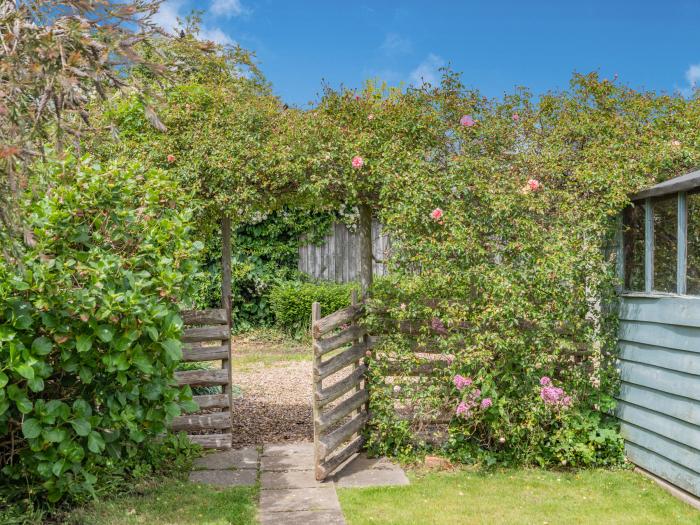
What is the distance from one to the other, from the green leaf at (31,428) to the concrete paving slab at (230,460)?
1649 millimetres

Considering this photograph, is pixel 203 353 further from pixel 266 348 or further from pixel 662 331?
pixel 266 348

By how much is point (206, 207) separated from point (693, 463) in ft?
14.3

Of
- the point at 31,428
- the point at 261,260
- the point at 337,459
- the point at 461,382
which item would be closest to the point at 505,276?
the point at 461,382

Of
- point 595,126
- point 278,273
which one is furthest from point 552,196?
point 278,273

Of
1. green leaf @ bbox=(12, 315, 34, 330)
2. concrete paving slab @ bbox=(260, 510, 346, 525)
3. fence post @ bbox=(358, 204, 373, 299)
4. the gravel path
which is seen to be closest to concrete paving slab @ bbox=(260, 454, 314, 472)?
the gravel path

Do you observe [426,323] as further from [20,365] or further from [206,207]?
[20,365]

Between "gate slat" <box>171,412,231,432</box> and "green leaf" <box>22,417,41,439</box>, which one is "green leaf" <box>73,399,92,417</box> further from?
"gate slat" <box>171,412,231,432</box>

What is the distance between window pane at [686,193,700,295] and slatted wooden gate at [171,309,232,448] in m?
3.72

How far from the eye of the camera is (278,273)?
1202 centimetres

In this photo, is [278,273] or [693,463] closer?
[693,463]

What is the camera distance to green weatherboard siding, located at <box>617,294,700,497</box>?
4.75 meters

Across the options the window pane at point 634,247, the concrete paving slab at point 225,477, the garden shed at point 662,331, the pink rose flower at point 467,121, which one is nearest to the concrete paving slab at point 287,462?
the concrete paving slab at point 225,477

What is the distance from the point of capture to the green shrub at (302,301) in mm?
11297

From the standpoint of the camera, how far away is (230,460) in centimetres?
574
